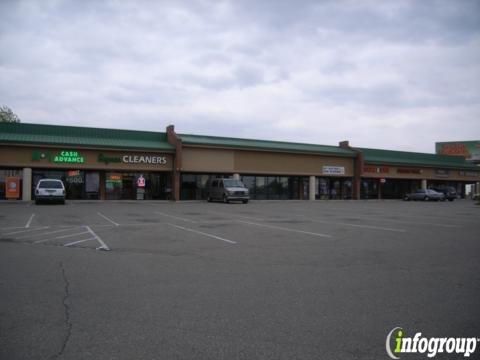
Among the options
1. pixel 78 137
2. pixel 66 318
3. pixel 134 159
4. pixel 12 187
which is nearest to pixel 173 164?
pixel 134 159

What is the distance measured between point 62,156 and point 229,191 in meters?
14.4

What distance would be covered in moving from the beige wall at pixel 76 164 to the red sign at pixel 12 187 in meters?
1.21

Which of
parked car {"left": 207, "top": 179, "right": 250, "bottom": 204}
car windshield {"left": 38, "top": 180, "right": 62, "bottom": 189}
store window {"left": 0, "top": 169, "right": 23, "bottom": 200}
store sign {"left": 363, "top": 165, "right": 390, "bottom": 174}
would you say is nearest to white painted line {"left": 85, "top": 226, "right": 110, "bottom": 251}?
car windshield {"left": 38, "top": 180, "right": 62, "bottom": 189}

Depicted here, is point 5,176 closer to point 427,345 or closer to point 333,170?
point 333,170

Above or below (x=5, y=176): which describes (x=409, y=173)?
above

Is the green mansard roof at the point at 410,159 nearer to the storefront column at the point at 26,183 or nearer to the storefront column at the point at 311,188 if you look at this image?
the storefront column at the point at 311,188

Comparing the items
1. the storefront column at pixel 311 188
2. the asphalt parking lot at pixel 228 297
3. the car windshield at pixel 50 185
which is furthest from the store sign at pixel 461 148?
the asphalt parking lot at pixel 228 297

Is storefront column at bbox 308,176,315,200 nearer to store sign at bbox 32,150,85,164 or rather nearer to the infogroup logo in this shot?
store sign at bbox 32,150,85,164

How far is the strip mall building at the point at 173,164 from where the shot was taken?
1316 inches

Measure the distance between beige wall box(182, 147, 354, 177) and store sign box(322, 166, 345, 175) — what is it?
0.36 meters

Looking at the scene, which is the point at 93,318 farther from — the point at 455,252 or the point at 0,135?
the point at 0,135

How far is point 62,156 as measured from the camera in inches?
1325

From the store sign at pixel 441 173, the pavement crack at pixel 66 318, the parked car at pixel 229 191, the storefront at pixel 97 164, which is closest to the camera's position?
the pavement crack at pixel 66 318

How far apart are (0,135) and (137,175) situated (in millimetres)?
11489
